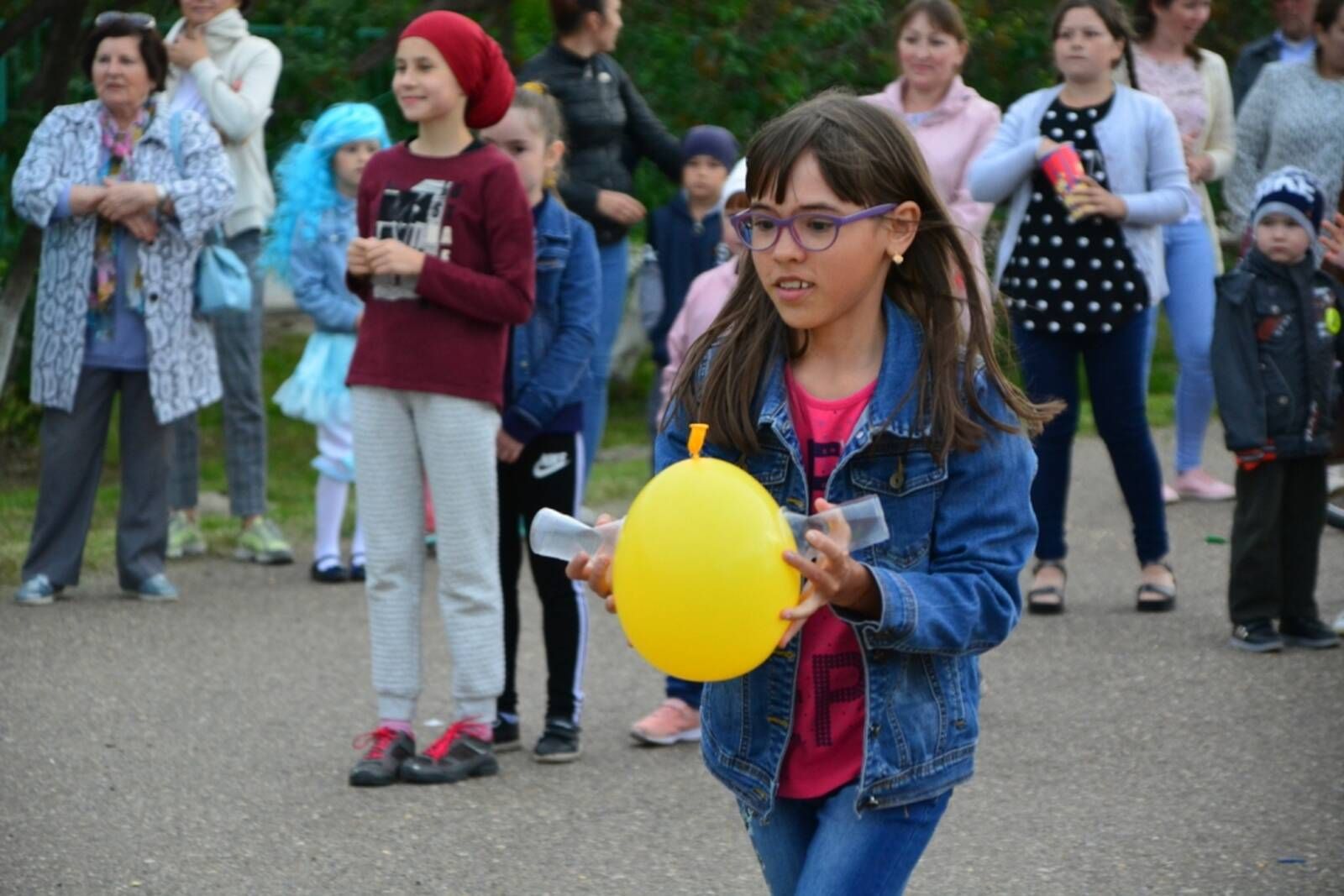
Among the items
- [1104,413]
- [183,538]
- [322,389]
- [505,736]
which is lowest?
[183,538]

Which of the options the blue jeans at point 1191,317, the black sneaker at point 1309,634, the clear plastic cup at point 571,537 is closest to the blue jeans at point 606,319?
the blue jeans at point 1191,317

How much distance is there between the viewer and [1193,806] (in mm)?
5246

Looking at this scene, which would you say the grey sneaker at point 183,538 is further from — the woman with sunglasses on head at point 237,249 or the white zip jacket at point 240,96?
the white zip jacket at point 240,96

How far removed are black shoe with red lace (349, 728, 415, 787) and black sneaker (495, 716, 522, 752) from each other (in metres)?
0.38

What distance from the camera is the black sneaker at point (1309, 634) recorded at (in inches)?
273

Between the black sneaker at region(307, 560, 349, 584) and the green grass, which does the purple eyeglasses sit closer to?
the black sneaker at region(307, 560, 349, 584)

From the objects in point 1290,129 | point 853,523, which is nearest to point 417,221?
point 853,523

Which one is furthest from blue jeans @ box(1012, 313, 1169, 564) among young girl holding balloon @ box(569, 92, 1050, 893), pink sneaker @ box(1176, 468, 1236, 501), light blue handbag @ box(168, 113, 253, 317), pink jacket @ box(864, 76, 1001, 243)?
young girl holding balloon @ box(569, 92, 1050, 893)

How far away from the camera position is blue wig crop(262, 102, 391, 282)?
8312mm

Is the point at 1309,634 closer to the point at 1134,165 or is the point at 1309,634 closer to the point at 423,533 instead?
the point at 1134,165

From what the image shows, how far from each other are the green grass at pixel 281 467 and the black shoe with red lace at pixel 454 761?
3.31 metres

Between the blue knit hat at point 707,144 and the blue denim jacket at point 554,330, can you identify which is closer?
the blue denim jacket at point 554,330

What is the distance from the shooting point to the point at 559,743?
5.78m

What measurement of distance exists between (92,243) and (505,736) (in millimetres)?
2905
